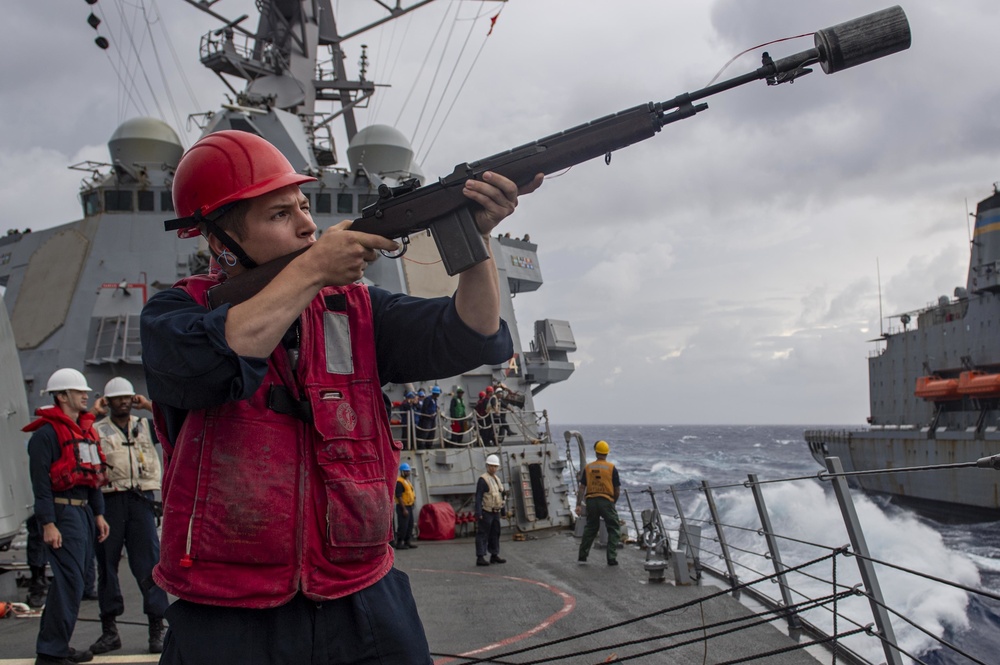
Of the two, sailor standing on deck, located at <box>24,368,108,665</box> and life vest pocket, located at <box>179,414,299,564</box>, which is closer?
life vest pocket, located at <box>179,414,299,564</box>

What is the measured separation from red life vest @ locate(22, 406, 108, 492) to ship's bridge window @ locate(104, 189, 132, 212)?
1343 cm

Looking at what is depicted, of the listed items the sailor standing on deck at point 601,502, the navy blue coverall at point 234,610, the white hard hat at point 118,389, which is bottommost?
the sailor standing on deck at point 601,502

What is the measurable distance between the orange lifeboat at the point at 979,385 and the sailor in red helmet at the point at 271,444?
29247 millimetres

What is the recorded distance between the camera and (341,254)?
1.84 metres

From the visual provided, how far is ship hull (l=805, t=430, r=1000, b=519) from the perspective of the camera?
2558 centimetres

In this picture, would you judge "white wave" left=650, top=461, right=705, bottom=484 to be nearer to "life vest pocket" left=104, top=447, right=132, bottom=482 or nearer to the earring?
"life vest pocket" left=104, top=447, right=132, bottom=482

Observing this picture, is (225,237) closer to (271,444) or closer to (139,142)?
(271,444)

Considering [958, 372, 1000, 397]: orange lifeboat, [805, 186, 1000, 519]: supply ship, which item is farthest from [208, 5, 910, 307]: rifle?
[958, 372, 1000, 397]: orange lifeboat

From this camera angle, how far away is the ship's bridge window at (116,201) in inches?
710

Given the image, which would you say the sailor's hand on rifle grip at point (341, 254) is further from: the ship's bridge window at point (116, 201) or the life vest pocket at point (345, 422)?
the ship's bridge window at point (116, 201)

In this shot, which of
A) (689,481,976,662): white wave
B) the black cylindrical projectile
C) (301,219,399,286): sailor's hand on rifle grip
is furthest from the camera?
(689,481,976,662): white wave

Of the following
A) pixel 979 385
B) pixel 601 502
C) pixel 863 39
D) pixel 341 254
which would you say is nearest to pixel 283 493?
pixel 341 254

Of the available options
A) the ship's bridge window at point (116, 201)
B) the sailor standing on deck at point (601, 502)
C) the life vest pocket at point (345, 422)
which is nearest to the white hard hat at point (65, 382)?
the life vest pocket at point (345, 422)

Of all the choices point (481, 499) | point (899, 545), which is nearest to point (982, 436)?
point (899, 545)
